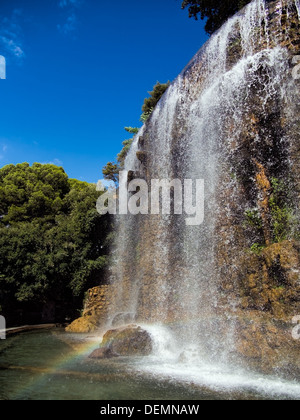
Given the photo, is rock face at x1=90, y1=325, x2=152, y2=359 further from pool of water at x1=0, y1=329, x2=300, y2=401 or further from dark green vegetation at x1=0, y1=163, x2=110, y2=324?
dark green vegetation at x1=0, y1=163, x2=110, y2=324

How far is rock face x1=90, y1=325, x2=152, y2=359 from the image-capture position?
9041 mm

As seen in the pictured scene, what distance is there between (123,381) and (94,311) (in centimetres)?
1137

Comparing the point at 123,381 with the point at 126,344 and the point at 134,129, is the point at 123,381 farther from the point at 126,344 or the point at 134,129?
the point at 134,129

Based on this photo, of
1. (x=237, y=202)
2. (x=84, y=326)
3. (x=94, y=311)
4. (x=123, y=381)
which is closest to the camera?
(x=123, y=381)

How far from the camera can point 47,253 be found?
1881cm

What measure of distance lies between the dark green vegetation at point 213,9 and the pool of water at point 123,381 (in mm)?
16807

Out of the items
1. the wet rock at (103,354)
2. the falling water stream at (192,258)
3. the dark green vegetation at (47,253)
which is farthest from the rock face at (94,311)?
the wet rock at (103,354)

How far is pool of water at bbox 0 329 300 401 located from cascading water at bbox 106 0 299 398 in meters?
1.17

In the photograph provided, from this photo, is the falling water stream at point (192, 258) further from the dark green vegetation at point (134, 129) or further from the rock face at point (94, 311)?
the dark green vegetation at point (134, 129)

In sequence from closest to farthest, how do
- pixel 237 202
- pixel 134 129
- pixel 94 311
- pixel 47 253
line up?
pixel 237 202, pixel 94 311, pixel 47 253, pixel 134 129

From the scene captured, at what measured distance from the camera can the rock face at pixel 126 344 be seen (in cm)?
904

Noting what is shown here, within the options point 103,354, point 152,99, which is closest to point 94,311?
point 103,354

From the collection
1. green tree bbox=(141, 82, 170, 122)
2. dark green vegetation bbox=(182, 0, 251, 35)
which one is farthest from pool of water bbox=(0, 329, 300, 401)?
green tree bbox=(141, 82, 170, 122)
